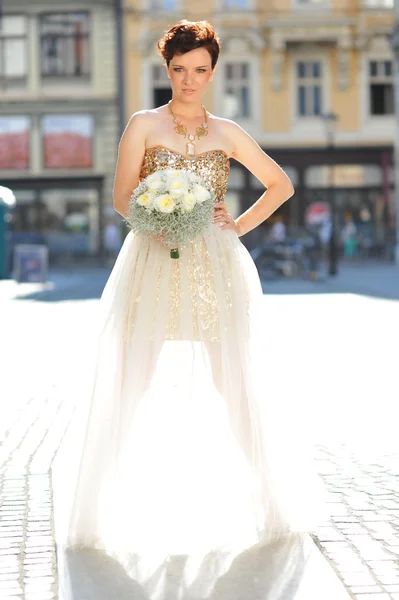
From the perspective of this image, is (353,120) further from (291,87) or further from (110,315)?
(110,315)

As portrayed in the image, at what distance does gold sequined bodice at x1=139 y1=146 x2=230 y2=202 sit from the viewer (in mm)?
4309

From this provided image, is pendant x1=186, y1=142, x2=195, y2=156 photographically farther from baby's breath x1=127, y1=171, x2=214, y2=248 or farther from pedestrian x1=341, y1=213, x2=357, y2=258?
pedestrian x1=341, y1=213, x2=357, y2=258

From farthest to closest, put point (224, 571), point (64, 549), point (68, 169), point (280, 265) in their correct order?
point (68, 169) → point (280, 265) → point (64, 549) → point (224, 571)

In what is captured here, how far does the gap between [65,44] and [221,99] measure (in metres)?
5.62

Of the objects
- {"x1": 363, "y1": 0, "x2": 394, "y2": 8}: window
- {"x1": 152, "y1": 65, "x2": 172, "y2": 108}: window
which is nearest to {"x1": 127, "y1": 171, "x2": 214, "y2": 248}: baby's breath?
{"x1": 152, "y1": 65, "x2": 172, "y2": 108}: window

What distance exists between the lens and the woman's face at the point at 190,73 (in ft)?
13.8

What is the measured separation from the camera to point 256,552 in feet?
13.2

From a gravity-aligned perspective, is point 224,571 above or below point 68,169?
below

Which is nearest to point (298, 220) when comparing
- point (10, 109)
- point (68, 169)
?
point (68, 169)

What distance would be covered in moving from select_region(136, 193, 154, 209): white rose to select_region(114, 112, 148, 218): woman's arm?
191 millimetres

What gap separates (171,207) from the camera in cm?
408

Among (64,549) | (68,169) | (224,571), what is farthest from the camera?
(68,169)

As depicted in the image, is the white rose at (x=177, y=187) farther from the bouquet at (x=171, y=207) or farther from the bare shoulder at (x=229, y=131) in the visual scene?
the bare shoulder at (x=229, y=131)

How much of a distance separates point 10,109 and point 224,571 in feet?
115
